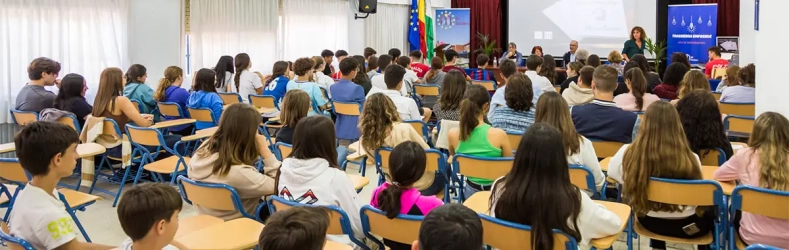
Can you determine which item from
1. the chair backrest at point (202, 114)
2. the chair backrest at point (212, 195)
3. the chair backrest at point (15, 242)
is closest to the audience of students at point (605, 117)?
the chair backrest at point (212, 195)

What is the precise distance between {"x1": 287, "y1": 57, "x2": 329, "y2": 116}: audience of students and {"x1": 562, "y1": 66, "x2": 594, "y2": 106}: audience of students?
8.07 ft

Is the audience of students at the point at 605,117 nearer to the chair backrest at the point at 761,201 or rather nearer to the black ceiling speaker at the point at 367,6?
the chair backrest at the point at 761,201

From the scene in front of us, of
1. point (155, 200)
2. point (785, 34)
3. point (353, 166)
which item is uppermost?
point (785, 34)

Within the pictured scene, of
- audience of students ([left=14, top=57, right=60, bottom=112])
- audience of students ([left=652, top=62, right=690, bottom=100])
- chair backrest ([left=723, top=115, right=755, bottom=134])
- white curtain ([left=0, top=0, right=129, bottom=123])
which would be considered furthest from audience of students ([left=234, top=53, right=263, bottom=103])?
chair backrest ([left=723, top=115, right=755, bottom=134])

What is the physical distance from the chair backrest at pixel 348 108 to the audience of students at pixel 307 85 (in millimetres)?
470

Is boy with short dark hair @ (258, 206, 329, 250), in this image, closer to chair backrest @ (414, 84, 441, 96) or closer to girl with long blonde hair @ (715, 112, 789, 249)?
girl with long blonde hair @ (715, 112, 789, 249)

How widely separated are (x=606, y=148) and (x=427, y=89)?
390 centimetres

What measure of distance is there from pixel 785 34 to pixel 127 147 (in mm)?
5009

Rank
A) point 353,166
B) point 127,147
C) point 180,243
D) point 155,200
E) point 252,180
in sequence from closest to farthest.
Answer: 1. point 155,200
2. point 180,243
3. point 252,180
4. point 127,147
5. point 353,166

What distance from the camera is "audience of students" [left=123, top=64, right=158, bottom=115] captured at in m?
6.61

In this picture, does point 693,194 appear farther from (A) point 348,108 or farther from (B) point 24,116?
(B) point 24,116

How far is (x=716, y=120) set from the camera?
4125 mm

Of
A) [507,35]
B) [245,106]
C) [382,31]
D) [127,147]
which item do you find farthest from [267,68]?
[245,106]

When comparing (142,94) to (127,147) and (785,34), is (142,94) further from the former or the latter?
(785,34)
